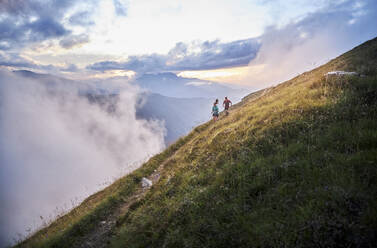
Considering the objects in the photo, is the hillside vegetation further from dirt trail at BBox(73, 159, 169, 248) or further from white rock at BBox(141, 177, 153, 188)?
white rock at BBox(141, 177, 153, 188)

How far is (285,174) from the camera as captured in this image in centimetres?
479

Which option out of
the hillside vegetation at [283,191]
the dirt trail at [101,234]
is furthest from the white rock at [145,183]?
the hillside vegetation at [283,191]

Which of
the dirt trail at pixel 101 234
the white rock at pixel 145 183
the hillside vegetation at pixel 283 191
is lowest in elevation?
the dirt trail at pixel 101 234

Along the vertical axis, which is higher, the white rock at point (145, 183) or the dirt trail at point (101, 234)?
the white rock at point (145, 183)

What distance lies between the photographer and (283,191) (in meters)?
4.34

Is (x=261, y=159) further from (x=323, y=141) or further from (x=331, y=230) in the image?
(x=331, y=230)

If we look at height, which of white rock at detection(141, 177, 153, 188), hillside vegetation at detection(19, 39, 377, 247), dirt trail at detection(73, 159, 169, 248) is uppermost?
hillside vegetation at detection(19, 39, 377, 247)

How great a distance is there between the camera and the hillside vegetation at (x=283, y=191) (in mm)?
3303

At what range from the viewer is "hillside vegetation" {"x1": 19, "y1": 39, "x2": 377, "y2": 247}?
3.30 m

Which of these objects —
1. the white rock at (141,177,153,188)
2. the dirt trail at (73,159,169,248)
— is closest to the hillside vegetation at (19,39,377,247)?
the dirt trail at (73,159,169,248)

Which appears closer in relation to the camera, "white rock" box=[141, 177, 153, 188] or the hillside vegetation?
the hillside vegetation

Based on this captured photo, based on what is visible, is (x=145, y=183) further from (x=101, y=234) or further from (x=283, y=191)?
(x=283, y=191)

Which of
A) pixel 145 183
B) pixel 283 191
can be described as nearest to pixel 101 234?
pixel 145 183

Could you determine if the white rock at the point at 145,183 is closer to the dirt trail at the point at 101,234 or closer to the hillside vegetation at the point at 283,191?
the dirt trail at the point at 101,234
